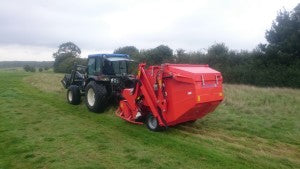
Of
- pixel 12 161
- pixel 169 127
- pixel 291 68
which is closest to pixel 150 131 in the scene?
pixel 169 127

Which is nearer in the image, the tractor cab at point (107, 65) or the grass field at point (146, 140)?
the grass field at point (146, 140)

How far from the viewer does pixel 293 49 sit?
27719mm

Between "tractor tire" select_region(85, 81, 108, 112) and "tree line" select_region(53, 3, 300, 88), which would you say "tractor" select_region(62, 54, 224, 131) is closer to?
"tractor tire" select_region(85, 81, 108, 112)

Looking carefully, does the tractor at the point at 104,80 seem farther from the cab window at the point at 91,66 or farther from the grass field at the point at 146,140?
the grass field at the point at 146,140

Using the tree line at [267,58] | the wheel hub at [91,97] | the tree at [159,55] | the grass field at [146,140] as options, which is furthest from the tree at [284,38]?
the wheel hub at [91,97]

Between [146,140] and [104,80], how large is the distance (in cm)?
385

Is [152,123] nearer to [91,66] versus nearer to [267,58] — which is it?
[91,66]

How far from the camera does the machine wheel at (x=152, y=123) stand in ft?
28.1

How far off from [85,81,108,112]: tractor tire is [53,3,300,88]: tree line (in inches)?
726

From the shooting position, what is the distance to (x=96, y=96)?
10.9 meters

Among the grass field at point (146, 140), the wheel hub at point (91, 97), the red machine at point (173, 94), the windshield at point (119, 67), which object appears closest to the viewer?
the grass field at point (146, 140)

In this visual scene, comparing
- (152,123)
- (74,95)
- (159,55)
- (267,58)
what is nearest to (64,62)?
(159,55)

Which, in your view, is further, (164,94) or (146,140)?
(164,94)

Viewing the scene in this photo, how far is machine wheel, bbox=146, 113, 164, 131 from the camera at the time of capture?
28.1 ft
